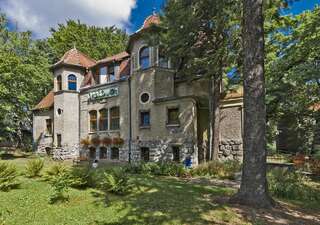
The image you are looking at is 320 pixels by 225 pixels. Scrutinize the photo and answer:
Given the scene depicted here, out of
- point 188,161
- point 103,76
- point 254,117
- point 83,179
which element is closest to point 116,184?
point 83,179

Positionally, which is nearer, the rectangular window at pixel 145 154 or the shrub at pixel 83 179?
the shrub at pixel 83 179

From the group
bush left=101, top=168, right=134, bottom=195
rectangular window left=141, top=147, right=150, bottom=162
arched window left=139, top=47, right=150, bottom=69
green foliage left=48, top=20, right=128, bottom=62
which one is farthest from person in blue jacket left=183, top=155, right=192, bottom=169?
green foliage left=48, top=20, right=128, bottom=62

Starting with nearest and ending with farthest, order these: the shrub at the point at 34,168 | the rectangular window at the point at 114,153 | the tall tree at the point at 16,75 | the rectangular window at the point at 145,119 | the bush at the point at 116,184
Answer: the bush at the point at 116,184
the shrub at the point at 34,168
the rectangular window at the point at 145,119
the rectangular window at the point at 114,153
the tall tree at the point at 16,75

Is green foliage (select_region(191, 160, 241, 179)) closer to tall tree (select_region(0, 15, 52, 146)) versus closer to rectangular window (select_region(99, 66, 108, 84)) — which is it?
rectangular window (select_region(99, 66, 108, 84))

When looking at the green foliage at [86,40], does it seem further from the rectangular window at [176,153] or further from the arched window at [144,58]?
the rectangular window at [176,153]

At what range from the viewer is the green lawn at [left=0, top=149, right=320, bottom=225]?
23.4 ft

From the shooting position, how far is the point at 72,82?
2956cm

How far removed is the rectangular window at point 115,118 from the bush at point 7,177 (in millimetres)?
14565

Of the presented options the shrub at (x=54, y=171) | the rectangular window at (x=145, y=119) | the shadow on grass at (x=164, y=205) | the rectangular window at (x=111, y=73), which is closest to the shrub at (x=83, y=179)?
the shrub at (x=54, y=171)

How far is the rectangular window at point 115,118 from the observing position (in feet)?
83.6

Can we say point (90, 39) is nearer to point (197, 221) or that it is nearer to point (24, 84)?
point (24, 84)

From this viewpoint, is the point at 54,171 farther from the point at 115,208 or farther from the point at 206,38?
the point at 206,38

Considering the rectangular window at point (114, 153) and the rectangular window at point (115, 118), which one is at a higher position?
the rectangular window at point (115, 118)

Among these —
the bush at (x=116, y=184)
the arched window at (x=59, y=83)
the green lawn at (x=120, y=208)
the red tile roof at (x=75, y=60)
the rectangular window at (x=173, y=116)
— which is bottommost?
the green lawn at (x=120, y=208)
